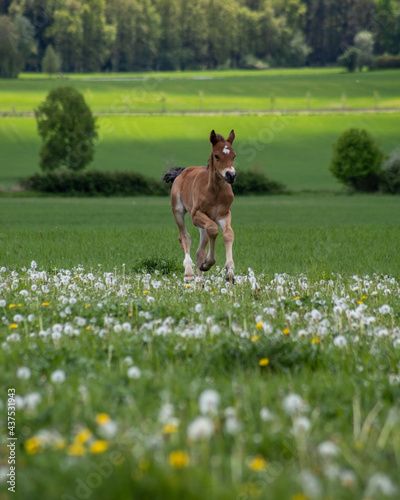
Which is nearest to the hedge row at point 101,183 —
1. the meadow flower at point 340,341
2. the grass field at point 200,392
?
the grass field at point 200,392

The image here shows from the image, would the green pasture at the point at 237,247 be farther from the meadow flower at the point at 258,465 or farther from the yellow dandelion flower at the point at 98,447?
the yellow dandelion flower at the point at 98,447

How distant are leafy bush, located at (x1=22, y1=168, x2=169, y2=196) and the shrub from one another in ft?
411

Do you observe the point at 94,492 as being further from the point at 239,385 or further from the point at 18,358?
the point at 18,358

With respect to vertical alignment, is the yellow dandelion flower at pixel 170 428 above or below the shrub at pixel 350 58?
below

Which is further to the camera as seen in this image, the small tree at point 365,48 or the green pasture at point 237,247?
the small tree at point 365,48

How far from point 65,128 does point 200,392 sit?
99.0 metres

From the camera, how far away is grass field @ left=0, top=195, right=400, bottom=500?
3.86 m

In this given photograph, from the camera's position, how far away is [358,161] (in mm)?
85562

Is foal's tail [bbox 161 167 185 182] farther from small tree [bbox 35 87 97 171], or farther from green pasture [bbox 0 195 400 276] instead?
small tree [bbox 35 87 97 171]

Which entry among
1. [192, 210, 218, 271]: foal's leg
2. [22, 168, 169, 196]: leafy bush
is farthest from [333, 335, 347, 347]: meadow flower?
[22, 168, 169, 196]: leafy bush

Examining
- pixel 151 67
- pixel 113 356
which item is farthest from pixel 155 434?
pixel 151 67

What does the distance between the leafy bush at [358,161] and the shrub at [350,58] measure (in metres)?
102

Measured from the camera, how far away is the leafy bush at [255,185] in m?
74.9

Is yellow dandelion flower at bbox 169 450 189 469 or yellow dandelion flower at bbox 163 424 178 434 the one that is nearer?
yellow dandelion flower at bbox 169 450 189 469
